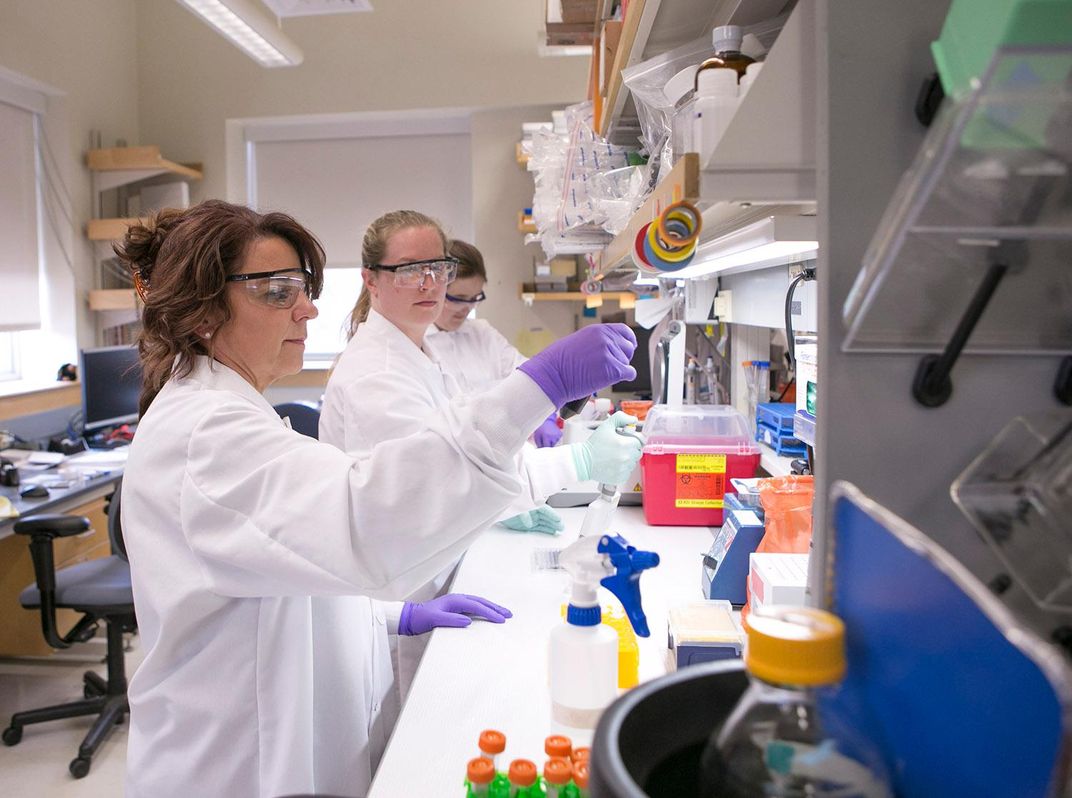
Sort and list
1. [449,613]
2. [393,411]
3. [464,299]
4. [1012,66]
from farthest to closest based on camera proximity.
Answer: [464,299] < [393,411] < [449,613] < [1012,66]

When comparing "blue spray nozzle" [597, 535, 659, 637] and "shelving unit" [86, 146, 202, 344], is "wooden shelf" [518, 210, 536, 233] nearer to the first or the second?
"shelving unit" [86, 146, 202, 344]

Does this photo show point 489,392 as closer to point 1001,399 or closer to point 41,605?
point 1001,399

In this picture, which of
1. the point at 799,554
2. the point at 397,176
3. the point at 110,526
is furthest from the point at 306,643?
the point at 397,176

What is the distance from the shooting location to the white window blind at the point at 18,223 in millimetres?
4398

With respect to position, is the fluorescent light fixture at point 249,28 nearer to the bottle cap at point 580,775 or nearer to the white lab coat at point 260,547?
the white lab coat at point 260,547

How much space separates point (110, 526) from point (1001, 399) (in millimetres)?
3065

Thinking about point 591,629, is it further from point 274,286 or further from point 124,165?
point 124,165

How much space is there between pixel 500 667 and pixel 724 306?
1.75 m

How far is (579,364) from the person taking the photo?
1232 millimetres

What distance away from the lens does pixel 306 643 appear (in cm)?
124

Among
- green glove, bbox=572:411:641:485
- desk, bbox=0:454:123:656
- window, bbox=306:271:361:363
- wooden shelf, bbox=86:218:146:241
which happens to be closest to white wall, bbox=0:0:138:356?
wooden shelf, bbox=86:218:146:241

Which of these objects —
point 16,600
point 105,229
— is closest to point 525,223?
point 105,229

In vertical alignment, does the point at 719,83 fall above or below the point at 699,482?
above

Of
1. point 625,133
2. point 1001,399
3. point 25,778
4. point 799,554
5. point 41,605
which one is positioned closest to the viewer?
point 1001,399
